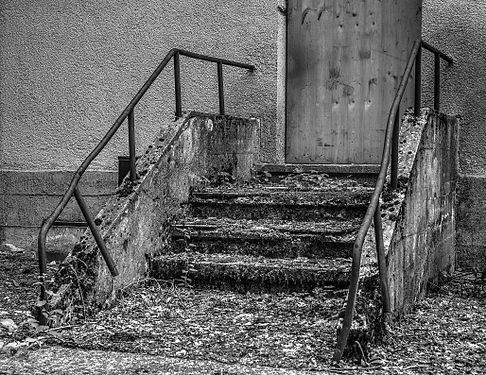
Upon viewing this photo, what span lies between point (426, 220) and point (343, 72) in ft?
7.99

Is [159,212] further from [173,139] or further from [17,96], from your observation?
[17,96]

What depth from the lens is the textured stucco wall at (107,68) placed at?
25.6 ft

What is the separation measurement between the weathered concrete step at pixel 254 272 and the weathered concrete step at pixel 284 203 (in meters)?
0.58

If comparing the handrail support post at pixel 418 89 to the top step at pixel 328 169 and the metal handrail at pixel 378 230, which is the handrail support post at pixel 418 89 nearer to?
the metal handrail at pixel 378 230

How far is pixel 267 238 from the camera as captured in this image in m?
5.79

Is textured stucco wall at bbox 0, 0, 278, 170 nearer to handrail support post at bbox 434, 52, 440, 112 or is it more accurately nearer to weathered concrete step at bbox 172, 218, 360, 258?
handrail support post at bbox 434, 52, 440, 112

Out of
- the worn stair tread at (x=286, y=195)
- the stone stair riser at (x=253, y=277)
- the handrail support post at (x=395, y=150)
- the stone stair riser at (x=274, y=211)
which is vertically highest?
the handrail support post at (x=395, y=150)

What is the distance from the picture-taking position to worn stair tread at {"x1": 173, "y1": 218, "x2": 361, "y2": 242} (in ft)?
18.8

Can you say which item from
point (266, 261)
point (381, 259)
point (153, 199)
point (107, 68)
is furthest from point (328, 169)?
point (107, 68)

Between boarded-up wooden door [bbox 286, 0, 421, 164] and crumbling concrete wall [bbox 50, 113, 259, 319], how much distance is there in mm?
735

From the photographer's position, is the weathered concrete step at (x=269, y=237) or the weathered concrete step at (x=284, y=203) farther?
the weathered concrete step at (x=284, y=203)

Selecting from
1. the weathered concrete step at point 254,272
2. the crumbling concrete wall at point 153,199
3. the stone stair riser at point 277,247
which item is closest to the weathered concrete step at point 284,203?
the crumbling concrete wall at point 153,199

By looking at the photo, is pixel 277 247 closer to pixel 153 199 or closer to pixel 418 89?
pixel 153 199

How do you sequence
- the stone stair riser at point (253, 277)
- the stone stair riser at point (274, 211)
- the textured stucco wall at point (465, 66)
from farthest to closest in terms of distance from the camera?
the textured stucco wall at point (465, 66) < the stone stair riser at point (274, 211) < the stone stair riser at point (253, 277)
